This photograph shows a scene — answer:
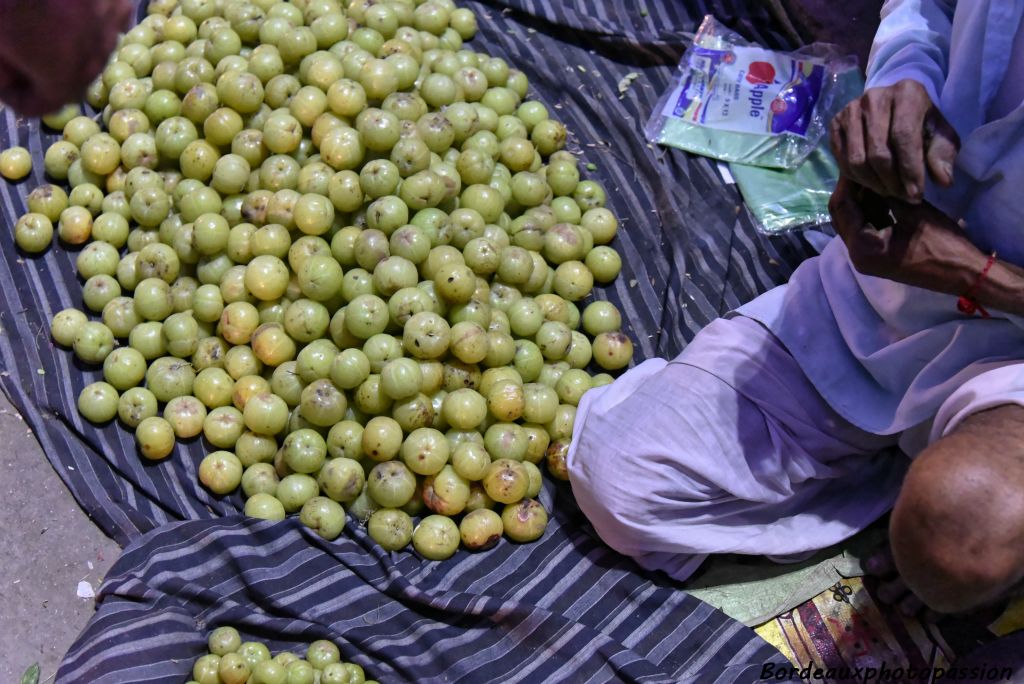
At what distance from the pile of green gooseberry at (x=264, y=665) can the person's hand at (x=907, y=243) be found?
5.23 ft

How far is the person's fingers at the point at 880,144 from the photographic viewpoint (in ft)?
5.91

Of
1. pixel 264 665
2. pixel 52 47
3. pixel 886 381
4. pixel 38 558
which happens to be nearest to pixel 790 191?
pixel 886 381

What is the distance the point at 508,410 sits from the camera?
8.60 ft

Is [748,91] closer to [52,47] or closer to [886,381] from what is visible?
[886,381]

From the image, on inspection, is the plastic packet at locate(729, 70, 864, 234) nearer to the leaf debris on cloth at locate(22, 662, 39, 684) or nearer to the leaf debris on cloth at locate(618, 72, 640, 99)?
the leaf debris on cloth at locate(618, 72, 640, 99)

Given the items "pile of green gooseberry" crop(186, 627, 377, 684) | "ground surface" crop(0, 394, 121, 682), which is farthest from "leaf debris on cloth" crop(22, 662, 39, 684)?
"pile of green gooseberry" crop(186, 627, 377, 684)

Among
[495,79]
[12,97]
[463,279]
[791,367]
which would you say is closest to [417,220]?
[463,279]

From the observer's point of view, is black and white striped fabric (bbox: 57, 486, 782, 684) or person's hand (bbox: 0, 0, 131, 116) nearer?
person's hand (bbox: 0, 0, 131, 116)

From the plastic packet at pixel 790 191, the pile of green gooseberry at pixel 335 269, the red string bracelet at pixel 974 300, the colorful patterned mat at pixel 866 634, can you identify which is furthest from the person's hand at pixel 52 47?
the plastic packet at pixel 790 191

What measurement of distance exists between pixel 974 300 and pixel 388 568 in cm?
163

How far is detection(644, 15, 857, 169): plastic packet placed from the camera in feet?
12.0

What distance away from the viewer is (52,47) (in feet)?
4.74

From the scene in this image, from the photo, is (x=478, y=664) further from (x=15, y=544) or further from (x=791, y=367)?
(x=15, y=544)

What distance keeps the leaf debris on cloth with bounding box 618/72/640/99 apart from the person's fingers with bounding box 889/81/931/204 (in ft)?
6.88
